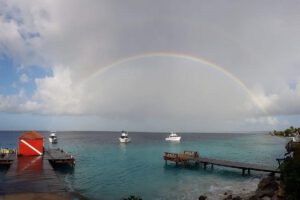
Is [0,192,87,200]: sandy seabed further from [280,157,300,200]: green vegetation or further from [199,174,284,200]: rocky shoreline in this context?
[280,157,300,200]: green vegetation

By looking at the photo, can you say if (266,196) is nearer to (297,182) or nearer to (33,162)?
(297,182)

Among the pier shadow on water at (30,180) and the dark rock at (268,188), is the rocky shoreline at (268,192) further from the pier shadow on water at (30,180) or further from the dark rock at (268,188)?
the pier shadow on water at (30,180)

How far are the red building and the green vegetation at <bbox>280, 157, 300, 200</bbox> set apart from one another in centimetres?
3619

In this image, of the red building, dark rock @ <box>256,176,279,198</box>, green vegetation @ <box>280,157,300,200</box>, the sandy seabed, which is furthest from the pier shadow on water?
dark rock @ <box>256,176,279,198</box>

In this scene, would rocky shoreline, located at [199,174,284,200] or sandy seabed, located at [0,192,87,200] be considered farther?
rocky shoreline, located at [199,174,284,200]

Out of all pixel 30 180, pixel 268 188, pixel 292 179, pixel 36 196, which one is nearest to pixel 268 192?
pixel 268 188

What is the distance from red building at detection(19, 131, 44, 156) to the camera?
45.4 m

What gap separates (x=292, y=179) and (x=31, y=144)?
38251 millimetres

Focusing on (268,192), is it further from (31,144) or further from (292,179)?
(31,144)

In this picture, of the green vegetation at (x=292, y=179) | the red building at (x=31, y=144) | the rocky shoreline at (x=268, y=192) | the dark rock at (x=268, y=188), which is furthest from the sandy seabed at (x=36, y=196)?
the red building at (x=31, y=144)

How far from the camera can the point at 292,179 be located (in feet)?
68.7

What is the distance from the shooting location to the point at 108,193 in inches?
1297

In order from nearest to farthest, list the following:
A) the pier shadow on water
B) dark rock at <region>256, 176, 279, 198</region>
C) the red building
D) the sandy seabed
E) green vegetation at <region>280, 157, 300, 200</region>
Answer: the sandy seabed
green vegetation at <region>280, 157, 300, 200</region>
the pier shadow on water
dark rock at <region>256, 176, 279, 198</region>
the red building

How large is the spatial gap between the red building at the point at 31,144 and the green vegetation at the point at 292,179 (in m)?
36.2
